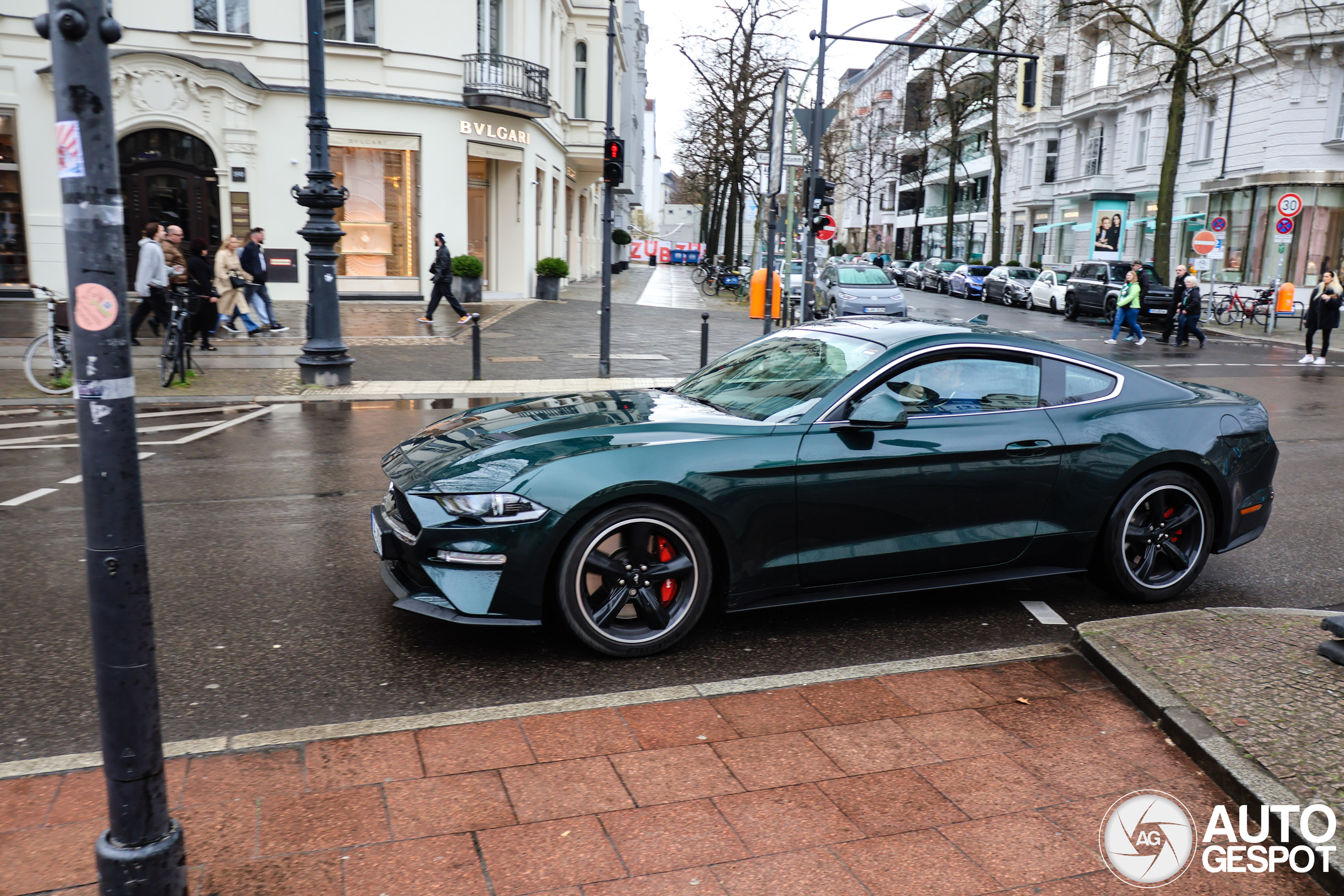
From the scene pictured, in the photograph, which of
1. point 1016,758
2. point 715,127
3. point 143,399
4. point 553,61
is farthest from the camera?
point 715,127

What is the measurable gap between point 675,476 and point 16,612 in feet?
11.0

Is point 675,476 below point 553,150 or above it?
below

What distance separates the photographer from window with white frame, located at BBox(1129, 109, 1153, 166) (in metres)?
46.5

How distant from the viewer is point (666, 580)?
4590 mm

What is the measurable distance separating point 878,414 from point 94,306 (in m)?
3.40

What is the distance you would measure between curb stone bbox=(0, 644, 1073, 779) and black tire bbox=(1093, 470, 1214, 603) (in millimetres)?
768

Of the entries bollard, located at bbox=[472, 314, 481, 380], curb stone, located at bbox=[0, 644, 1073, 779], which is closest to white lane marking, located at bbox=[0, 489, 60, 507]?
curb stone, located at bbox=[0, 644, 1073, 779]

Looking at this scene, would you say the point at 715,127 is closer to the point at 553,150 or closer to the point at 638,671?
the point at 553,150

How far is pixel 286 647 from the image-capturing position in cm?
475

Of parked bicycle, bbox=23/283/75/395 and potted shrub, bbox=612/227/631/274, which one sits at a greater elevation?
potted shrub, bbox=612/227/631/274

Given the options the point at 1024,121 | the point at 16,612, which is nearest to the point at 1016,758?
the point at 16,612

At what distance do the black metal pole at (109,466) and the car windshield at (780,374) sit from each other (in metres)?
2.96

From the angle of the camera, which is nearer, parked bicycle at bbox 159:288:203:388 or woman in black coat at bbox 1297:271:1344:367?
parked bicycle at bbox 159:288:203:388

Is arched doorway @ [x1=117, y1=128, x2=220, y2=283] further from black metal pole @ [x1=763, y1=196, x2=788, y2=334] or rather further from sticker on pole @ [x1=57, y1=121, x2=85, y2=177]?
sticker on pole @ [x1=57, y1=121, x2=85, y2=177]
